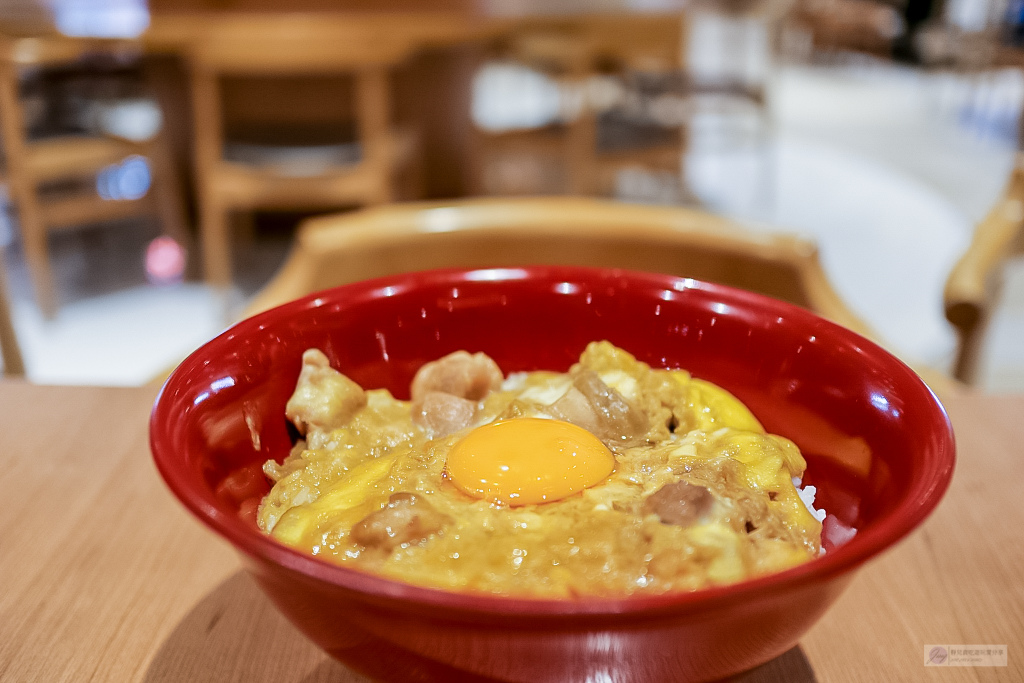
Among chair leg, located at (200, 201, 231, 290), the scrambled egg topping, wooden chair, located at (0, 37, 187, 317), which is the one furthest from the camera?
chair leg, located at (200, 201, 231, 290)

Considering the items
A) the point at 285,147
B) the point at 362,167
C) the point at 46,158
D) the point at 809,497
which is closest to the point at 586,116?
the point at 362,167

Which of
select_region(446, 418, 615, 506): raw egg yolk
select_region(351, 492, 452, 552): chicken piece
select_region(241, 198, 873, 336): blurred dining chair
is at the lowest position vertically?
select_region(241, 198, 873, 336): blurred dining chair

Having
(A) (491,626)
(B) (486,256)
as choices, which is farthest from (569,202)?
(A) (491,626)

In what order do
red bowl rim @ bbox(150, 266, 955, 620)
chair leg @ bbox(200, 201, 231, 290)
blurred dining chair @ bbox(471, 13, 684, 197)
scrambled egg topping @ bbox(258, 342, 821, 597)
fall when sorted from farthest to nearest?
blurred dining chair @ bbox(471, 13, 684, 197) → chair leg @ bbox(200, 201, 231, 290) → scrambled egg topping @ bbox(258, 342, 821, 597) → red bowl rim @ bbox(150, 266, 955, 620)

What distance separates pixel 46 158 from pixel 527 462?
12.1 feet

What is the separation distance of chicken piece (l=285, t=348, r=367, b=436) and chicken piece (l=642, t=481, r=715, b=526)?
30 centimetres

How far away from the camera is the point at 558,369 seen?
2.89 ft

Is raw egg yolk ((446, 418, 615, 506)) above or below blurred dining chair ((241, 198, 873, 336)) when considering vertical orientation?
above

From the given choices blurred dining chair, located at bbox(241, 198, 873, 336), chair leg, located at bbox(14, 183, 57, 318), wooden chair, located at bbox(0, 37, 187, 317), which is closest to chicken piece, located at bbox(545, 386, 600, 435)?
blurred dining chair, located at bbox(241, 198, 873, 336)

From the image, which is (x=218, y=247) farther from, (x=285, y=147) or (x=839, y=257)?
(x=839, y=257)

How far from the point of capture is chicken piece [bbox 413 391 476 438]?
740 mm

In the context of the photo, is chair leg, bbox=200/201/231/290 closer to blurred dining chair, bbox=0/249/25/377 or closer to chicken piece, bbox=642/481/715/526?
blurred dining chair, bbox=0/249/25/377

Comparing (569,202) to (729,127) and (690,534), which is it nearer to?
(690,534)

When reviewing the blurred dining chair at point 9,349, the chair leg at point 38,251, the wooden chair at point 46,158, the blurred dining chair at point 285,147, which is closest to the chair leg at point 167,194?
the wooden chair at point 46,158
